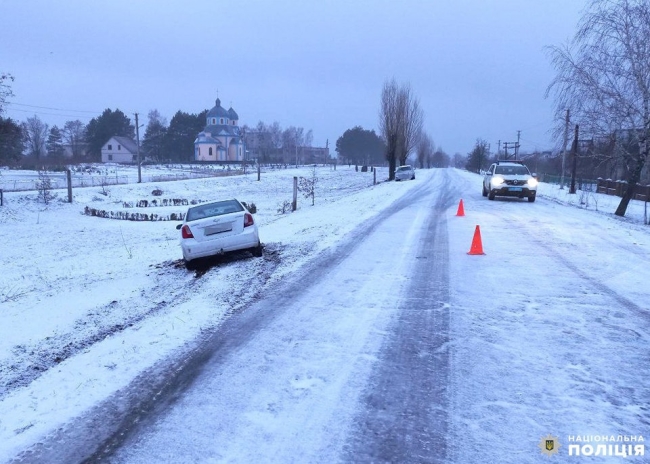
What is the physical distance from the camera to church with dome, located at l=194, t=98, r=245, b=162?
104188mm

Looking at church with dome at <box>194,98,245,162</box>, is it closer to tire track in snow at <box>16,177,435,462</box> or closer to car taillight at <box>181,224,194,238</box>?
car taillight at <box>181,224,194,238</box>

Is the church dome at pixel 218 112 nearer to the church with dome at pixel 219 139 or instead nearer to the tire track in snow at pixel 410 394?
the church with dome at pixel 219 139

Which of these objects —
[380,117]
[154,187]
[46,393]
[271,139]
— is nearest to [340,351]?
[46,393]

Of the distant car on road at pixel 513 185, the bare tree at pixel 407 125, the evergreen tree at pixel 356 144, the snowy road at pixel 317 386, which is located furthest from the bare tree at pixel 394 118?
the evergreen tree at pixel 356 144

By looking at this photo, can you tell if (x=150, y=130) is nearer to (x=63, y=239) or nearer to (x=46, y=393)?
(x=63, y=239)

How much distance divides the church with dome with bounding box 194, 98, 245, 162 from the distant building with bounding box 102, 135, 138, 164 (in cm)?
1442

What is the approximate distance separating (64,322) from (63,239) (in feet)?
43.8

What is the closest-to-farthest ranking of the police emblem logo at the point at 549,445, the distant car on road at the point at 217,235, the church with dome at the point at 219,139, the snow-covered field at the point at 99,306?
the police emblem logo at the point at 549,445
the snow-covered field at the point at 99,306
the distant car on road at the point at 217,235
the church with dome at the point at 219,139

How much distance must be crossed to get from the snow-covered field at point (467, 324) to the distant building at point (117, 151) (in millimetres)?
98587

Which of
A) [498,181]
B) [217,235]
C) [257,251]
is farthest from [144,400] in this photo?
[498,181]

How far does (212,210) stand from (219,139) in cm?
10359

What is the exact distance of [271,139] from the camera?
175 meters

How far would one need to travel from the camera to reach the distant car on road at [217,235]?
9.34 m

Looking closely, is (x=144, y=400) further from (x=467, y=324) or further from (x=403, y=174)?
(x=403, y=174)
